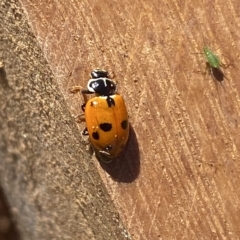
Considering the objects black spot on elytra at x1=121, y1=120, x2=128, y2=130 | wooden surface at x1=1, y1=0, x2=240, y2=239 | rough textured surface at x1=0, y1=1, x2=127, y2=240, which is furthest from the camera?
black spot on elytra at x1=121, y1=120, x2=128, y2=130

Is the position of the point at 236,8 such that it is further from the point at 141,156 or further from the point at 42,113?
the point at 42,113

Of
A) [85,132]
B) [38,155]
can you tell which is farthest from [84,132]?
[38,155]

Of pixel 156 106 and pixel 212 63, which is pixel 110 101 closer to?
pixel 156 106

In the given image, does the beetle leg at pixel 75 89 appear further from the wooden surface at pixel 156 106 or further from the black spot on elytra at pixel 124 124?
the black spot on elytra at pixel 124 124

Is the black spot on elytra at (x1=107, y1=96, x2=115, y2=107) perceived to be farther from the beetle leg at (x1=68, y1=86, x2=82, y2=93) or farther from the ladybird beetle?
the beetle leg at (x1=68, y1=86, x2=82, y2=93)

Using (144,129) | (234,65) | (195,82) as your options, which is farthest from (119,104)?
(234,65)

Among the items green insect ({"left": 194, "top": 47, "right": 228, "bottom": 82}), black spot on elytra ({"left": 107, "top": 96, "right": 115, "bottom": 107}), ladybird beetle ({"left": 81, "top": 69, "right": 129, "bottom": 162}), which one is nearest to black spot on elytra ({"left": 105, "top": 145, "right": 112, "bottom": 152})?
ladybird beetle ({"left": 81, "top": 69, "right": 129, "bottom": 162})

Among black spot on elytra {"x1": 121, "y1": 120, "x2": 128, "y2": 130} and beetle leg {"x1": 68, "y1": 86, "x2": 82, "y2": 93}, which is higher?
beetle leg {"x1": 68, "y1": 86, "x2": 82, "y2": 93}
